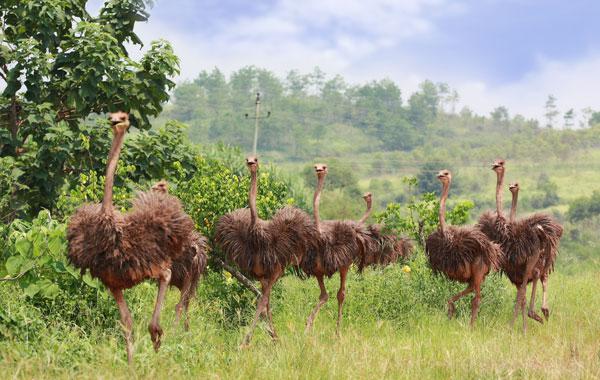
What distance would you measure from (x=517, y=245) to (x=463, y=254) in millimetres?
969

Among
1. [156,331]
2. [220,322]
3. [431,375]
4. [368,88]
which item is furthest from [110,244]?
[368,88]

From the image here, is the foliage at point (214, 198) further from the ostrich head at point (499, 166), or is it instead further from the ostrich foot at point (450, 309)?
the ostrich head at point (499, 166)

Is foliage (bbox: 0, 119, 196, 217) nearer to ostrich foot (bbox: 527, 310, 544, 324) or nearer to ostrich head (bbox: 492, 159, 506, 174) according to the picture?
ostrich head (bbox: 492, 159, 506, 174)

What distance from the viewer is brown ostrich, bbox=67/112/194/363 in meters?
6.51

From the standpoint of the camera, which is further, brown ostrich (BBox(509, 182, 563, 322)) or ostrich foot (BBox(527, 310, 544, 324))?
ostrich foot (BBox(527, 310, 544, 324))

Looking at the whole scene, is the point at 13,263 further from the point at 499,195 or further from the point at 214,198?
the point at 499,195

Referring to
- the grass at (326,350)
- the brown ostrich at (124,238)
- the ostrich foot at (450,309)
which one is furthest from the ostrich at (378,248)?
the brown ostrich at (124,238)

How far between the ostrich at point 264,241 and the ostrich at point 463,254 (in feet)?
6.86

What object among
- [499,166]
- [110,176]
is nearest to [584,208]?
[499,166]

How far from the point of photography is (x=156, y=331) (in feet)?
22.5

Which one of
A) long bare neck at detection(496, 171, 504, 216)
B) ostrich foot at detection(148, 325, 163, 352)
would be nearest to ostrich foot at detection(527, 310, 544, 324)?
long bare neck at detection(496, 171, 504, 216)

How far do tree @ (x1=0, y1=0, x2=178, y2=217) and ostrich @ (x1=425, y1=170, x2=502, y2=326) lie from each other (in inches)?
166

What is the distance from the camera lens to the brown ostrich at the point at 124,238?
21.4ft

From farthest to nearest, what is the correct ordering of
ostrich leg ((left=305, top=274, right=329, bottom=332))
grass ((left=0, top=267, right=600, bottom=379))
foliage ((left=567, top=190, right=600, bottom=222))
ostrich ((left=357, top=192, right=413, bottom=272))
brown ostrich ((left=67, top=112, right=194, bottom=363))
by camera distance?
foliage ((left=567, top=190, right=600, bottom=222)) → ostrich ((left=357, top=192, right=413, bottom=272)) → ostrich leg ((left=305, top=274, right=329, bottom=332)) → brown ostrich ((left=67, top=112, right=194, bottom=363)) → grass ((left=0, top=267, right=600, bottom=379))
